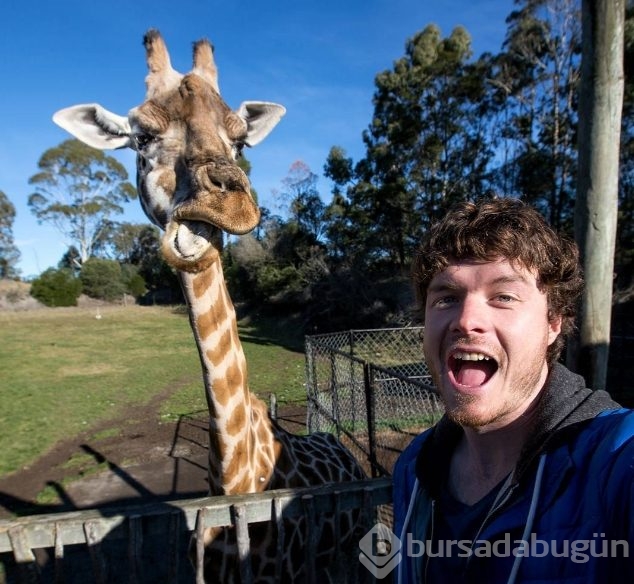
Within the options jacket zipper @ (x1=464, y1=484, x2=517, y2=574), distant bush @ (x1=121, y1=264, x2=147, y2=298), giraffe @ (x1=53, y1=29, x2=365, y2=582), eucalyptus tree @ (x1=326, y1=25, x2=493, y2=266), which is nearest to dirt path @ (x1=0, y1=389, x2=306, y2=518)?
giraffe @ (x1=53, y1=29, x2=365, y2=582)

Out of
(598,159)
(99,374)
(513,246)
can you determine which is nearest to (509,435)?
(513,246)

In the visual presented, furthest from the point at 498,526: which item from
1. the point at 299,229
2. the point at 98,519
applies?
the point at 299,229

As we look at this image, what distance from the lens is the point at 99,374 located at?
1445cm

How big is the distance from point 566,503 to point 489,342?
0.41 metres

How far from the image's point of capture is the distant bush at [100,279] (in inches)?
1654

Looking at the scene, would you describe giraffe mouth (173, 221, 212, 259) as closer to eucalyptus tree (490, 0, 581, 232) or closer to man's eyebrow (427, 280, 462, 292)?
man's eyebrow (427, 280, 462, 292)

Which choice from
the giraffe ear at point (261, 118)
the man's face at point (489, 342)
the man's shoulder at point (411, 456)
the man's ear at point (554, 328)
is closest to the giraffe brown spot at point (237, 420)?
the man's shoulder at point (411, 456)

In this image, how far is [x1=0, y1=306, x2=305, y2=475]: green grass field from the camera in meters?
9.47

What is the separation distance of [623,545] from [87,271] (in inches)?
1852

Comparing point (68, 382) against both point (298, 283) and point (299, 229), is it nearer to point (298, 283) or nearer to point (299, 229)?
point (298, 283)

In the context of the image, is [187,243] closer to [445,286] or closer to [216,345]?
[216,345]

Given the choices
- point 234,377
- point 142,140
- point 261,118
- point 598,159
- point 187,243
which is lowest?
point 234,377

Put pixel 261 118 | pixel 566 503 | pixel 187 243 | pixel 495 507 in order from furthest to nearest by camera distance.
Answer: pixel 261 118 < pixel 187 243 < pixel 495 507 < pixel 566 503

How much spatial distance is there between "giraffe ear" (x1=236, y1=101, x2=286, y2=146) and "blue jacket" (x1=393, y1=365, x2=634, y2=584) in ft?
8.11
